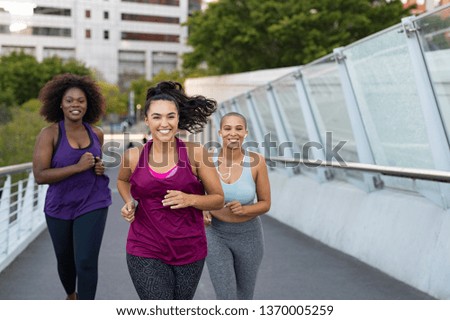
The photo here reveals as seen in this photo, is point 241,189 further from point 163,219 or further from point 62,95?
point 62,95

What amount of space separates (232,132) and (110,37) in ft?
373

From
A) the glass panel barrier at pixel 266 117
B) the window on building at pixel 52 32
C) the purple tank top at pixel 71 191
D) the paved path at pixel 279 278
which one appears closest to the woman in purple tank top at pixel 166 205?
the purple tank top at pixel 71 191

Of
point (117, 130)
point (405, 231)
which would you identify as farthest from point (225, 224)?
point (117, 130)

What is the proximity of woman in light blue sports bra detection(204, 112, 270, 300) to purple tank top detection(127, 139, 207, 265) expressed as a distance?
818mm

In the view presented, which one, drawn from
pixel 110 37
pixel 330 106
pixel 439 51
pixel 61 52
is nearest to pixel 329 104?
pixel 330 106

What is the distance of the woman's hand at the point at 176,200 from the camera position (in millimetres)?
3881

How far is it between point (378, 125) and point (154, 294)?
18.2ft

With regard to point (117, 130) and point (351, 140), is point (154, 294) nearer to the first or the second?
point (351, 140)

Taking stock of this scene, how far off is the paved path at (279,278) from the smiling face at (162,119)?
292cm

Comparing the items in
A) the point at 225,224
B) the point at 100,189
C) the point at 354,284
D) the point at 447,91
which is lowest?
the point at 354,284

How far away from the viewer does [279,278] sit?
761 cm

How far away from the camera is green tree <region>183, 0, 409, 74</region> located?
4012 cm

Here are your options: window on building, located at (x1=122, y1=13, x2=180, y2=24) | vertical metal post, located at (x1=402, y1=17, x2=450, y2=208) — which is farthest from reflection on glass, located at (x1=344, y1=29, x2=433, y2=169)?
window on building, located at (x1=122, y1=13, x2=180, y2=24)

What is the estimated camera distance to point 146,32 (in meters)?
119
